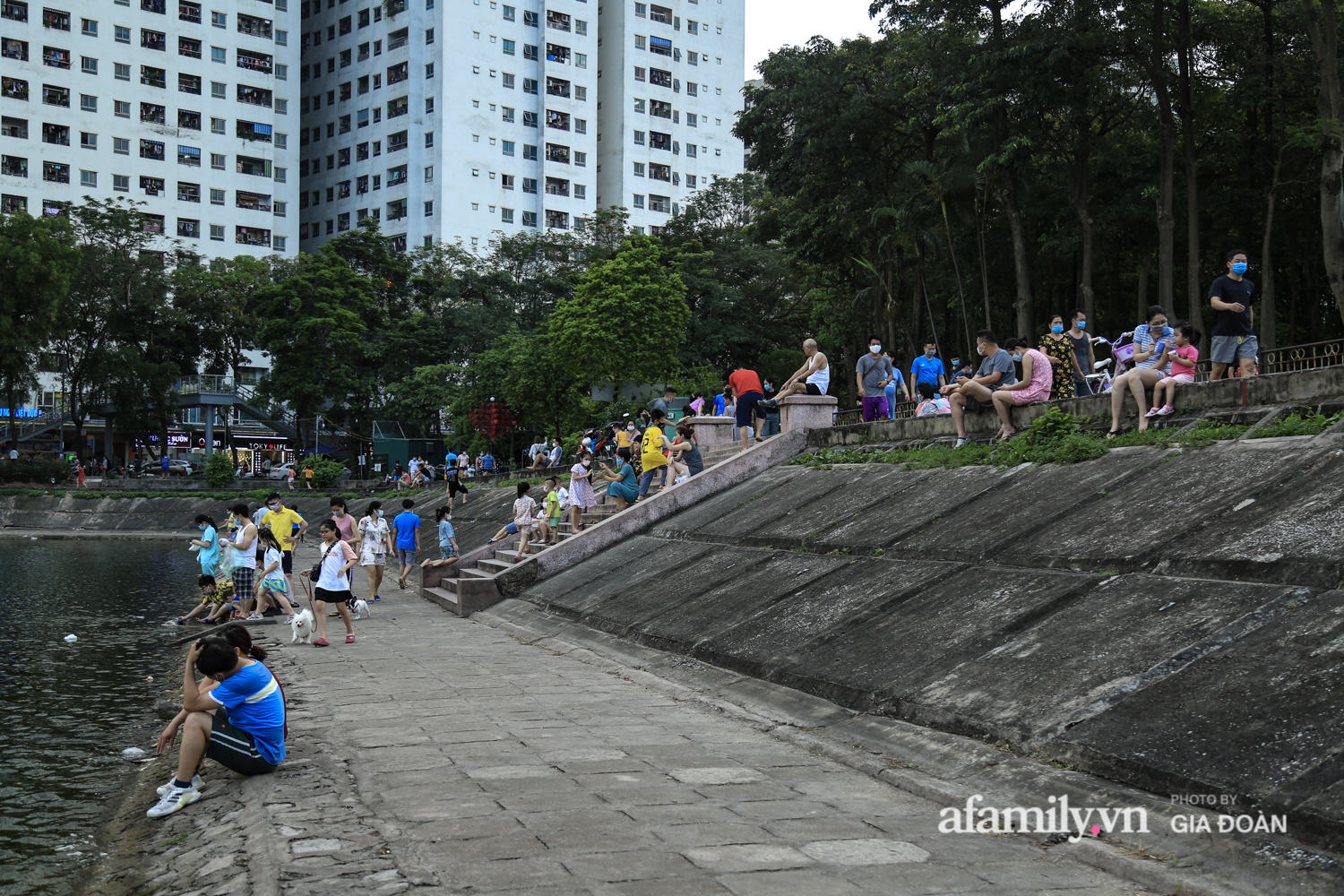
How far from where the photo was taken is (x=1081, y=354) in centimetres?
1530

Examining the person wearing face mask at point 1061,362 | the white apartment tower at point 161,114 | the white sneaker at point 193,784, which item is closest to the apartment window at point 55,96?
the white apartment tower at point 161,114

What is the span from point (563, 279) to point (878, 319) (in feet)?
86.8

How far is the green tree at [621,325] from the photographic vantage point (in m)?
38.5

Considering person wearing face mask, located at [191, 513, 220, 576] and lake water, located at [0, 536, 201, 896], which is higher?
person wearing face mask, located at [191, 513, 220, 576]

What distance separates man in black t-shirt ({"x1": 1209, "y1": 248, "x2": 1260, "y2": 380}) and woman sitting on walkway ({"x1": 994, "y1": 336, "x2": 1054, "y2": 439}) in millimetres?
2227

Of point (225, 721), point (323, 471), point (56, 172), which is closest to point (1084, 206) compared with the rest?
point (225, 721)

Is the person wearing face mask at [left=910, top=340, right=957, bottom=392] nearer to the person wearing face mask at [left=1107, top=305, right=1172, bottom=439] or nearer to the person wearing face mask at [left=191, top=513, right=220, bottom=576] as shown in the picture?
the person wearing face mask at [left=1107, top=305, right=1172, bottom=439]

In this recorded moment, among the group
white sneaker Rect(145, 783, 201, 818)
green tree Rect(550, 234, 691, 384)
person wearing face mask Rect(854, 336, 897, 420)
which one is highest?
green tree Rect(550, 234, 691, 384)

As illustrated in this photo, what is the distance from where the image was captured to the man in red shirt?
19.8 metres

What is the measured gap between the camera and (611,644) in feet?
40.1

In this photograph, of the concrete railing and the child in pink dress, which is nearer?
the concrete railing

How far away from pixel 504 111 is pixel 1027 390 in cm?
7374

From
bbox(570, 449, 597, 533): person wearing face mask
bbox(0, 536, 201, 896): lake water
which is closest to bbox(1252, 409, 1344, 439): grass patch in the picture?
bbox(0, 536, 201, 896): lake water

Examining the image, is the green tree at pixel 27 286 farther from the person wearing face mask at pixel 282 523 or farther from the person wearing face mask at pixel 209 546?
the person wearing face mask at pixel 282 523
